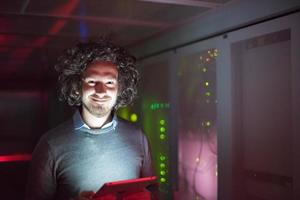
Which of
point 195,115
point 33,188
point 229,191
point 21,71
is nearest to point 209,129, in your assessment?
point 195,115

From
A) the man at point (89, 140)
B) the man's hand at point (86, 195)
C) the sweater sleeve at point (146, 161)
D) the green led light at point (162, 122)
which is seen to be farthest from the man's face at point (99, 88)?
the green led light at point (162, 122)

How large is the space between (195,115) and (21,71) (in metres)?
4.02

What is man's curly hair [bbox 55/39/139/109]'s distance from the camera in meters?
2.15

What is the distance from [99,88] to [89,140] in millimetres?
294

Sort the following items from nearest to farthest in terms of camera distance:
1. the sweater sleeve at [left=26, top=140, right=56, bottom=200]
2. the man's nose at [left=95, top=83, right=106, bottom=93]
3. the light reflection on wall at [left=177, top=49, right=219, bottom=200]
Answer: the sweater sleeve at [left=26, top=140, right=56, bottom=200]
the man's nose at [left=95, top=83, right=106, bottom=93]
the light reflection on wall at [left=177, top=49, right=219, bottom=200]

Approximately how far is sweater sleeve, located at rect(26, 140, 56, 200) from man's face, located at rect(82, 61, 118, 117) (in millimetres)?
325

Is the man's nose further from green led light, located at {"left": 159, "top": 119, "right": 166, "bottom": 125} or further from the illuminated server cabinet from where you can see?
green led light, located at {"left": 159, "top": 119, "right": 166, "bottom": 125}

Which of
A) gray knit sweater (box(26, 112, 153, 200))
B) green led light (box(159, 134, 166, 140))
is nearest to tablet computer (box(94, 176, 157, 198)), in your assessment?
gray knit sweater (box(26, 112, 153, 200))

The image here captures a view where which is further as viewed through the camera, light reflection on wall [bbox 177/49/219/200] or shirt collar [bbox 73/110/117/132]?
light reflection on wall [bbox 177/49/219/200]

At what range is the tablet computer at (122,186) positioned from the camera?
1.62m

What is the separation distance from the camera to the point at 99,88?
2.04 meters

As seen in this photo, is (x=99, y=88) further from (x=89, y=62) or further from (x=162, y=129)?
(x=162, y=129)

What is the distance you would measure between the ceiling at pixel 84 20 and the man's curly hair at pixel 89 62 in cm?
22

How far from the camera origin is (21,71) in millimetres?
6219
